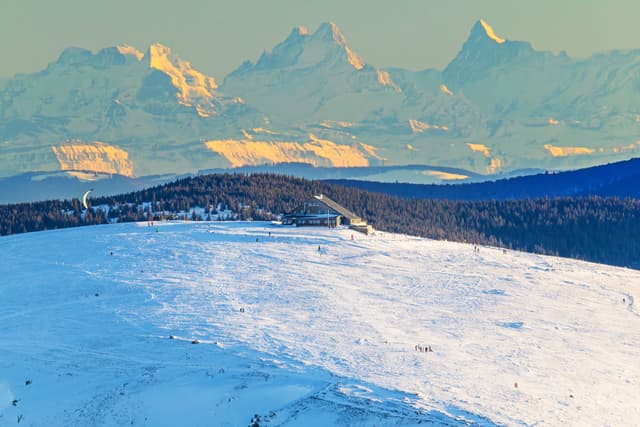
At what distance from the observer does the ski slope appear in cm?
6519

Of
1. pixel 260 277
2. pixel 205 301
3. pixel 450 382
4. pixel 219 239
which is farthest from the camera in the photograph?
pixel 219 239

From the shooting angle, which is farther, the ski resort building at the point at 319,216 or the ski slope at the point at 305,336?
the ski resort building at the point at 319,216

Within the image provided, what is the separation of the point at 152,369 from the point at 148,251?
5407cm

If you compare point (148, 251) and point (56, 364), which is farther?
point (148, 251)

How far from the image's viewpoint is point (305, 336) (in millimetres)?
82062

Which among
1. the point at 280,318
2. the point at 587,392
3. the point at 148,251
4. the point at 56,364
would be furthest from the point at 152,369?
the point at 148,251

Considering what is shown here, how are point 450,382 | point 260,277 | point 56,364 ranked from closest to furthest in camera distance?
point 450,382
point 56,364
point 260,277

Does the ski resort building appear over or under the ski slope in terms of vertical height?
over

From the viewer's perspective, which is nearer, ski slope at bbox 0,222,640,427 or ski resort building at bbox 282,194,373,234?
ski slope at bbox 0,222,640,427

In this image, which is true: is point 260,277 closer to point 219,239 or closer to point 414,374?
point 219,239

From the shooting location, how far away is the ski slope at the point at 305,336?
2566 inches

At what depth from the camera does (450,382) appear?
69438mm

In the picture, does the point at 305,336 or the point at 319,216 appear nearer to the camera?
the point at 305,336

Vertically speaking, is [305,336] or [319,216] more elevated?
[319,216]
